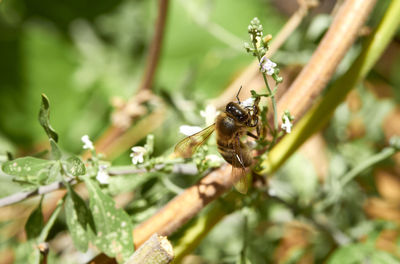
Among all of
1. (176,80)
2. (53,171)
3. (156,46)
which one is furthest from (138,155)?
(176,80)

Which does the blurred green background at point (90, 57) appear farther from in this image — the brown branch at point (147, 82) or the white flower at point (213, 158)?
the white flower at point (213, 158)

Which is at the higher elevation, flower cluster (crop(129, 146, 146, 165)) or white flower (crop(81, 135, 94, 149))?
white flower (crop(81, 135, 94, 149))

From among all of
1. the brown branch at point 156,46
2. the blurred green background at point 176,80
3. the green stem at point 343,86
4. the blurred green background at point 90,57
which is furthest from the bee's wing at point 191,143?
the blurred green background at point 90,57

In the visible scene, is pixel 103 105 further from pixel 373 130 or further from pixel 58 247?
pixel 373 130

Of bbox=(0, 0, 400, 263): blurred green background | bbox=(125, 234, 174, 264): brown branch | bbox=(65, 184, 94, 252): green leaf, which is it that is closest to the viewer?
bbox=(125, 234, 174, 264): brown branch

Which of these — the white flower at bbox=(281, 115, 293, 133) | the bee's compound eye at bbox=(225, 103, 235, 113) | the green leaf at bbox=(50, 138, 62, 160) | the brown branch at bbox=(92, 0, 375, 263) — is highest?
the green leaf at bbox=(50, 138, 62, 160)

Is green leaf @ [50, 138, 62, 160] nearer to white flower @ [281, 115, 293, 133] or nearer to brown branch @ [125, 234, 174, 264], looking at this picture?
brown branch @ [125, 234, 174, 264]

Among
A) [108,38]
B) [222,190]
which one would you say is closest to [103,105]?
[108,38]

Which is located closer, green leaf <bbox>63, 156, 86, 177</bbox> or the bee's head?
green leaf <bbox>63, 156, 86, 177</bbox>

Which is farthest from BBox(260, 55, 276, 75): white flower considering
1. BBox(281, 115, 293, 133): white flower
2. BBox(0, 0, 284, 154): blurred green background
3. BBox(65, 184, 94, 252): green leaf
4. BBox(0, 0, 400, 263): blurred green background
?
BBox(0, 0, 284, 154): blurred green background
